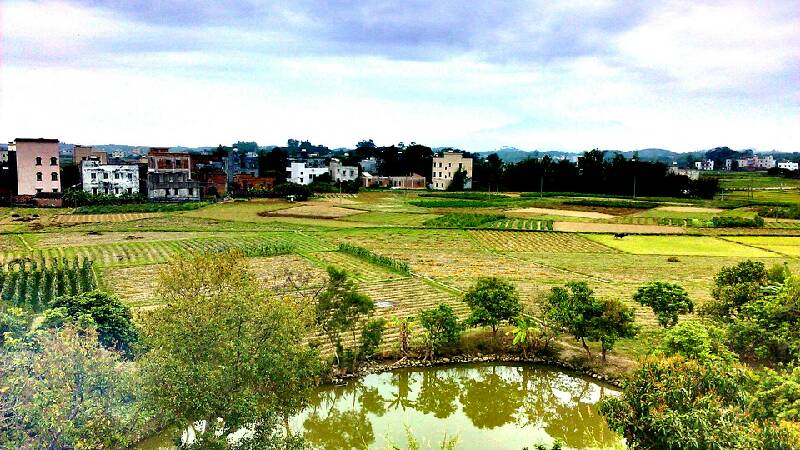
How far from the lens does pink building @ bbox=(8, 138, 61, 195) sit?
67.5 meters

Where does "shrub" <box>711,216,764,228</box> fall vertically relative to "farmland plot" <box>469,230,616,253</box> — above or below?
above

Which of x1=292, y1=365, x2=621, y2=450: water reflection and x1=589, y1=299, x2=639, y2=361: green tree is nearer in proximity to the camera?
x1=292, y1=365, x2=621, y2=450: water reflection

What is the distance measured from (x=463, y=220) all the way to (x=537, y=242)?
40.0 feet

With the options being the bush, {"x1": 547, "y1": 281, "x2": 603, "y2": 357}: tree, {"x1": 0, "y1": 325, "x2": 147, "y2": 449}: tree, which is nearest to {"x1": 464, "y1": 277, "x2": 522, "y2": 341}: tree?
{"x1": 547, "y1": 281, "x2": 603, "y2": 357}: tree

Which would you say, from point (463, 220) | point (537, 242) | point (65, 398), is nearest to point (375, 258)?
point (537, 242)

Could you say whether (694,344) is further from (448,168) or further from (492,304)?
(448,168)

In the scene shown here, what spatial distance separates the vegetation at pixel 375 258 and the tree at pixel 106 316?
1853 cm

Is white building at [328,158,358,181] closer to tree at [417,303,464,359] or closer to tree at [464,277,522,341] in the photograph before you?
tree at [464,277,522,341]

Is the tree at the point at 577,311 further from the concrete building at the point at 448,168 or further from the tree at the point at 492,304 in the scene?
the concrete building at the point at 448,168

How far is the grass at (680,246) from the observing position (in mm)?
43156

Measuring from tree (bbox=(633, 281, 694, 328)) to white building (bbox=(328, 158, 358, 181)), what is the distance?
266 feet

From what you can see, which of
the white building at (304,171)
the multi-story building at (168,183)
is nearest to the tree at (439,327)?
the multi-story building at (168,183)

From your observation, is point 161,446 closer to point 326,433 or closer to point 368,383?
point 326,433

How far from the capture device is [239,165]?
94.0m
